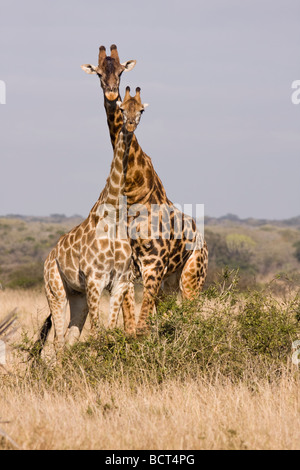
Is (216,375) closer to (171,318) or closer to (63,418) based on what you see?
(171,318)

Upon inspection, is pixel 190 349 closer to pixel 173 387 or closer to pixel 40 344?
pixel 173 387

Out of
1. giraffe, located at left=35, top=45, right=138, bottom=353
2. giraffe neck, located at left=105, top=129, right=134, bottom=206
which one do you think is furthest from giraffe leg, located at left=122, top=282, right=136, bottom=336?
giraffe neck, located at left=105, top=129, right=134, bottom=206

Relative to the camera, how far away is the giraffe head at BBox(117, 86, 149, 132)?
296 inches

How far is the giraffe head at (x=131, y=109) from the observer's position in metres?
7.51

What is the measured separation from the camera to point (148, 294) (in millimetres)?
7941

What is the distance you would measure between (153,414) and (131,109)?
313cm

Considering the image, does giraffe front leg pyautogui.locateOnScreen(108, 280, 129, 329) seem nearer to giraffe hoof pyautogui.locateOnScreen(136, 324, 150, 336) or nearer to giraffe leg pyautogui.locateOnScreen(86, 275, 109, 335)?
giraffe leg pyautogui.locateOnScreen(86, 275, 109, 335)

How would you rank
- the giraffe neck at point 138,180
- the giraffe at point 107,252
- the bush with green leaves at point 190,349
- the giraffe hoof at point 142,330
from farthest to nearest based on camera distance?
the giraffe neck at point 138,180, the giraffe at point 107,252, the giraffe hoof at point 142,330, the bush with green leaves at point 190,349

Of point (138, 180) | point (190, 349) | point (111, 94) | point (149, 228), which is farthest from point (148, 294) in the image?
point (111, 94)

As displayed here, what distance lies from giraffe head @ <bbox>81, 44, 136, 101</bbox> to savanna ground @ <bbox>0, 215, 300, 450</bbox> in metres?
2.33

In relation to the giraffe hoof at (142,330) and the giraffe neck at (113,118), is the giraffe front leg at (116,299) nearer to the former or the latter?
the giraffe hoof at (142,330)

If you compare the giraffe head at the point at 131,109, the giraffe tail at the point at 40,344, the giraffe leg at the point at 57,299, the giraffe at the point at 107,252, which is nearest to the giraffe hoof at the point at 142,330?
the giraffe at the point at 107,252

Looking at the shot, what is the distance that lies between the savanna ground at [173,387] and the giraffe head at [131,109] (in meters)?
1.88

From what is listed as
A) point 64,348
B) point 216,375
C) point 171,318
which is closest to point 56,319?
point 64,348
